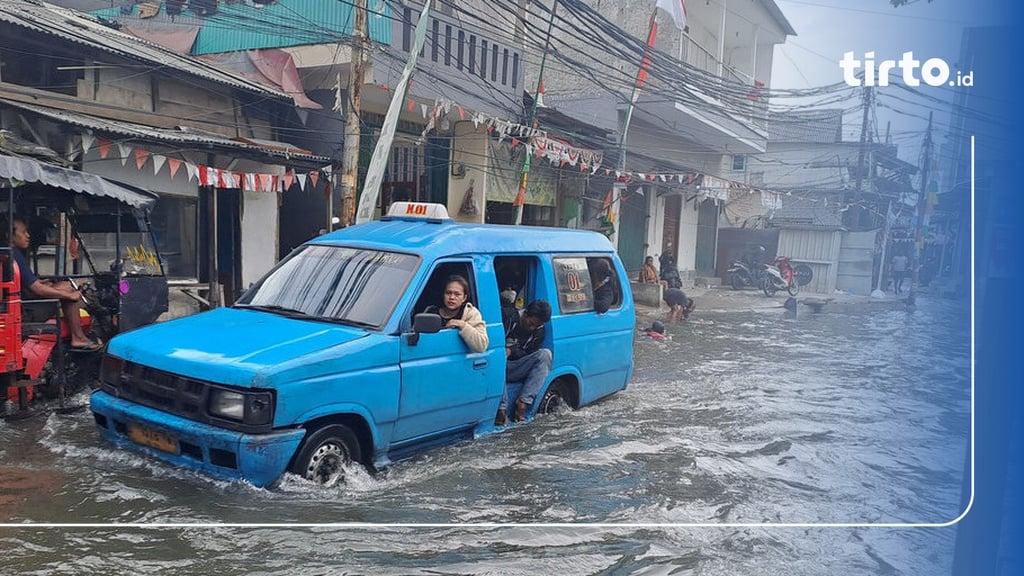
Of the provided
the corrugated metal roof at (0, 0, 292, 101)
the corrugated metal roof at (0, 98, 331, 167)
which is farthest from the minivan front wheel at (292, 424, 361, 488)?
the corrugated metal roof at (0, 0, 292, 101)

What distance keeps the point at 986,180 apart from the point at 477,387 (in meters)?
3.71

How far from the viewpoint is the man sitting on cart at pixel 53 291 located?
628 cm

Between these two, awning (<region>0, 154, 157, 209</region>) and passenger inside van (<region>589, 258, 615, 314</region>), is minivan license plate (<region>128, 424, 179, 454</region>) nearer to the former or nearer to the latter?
awning (<region>0, 154, 157, 209</region>)

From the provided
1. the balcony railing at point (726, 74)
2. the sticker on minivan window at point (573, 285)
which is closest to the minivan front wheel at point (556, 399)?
the sticker on minivan window at point (573, 285)

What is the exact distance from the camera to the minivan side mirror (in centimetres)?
475

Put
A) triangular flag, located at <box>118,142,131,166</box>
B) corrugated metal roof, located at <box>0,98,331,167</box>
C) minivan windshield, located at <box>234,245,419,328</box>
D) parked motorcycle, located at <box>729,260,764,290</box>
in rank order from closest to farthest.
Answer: minivan windshield, located at <box>234,245,419,328</box> → corrugated metal roof, located at <box>0,98,331,167</box> → triangular flag, located at <box>118,142,131,166</box> → parked motorcycle, located at <box>729,260,764,290</box>

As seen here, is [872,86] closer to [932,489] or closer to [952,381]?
[952,381]

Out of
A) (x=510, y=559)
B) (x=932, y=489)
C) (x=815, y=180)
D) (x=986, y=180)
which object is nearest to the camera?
(x=986, y=180)

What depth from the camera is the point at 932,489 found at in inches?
114

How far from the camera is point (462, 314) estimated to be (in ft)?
17.7

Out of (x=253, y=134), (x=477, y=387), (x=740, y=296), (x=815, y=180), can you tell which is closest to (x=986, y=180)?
(x=477, y=387)

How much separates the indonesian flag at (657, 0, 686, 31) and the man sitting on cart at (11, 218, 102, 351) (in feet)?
35.4

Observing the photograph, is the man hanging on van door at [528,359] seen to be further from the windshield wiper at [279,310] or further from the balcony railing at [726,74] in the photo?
the balcony railing at [726,74]

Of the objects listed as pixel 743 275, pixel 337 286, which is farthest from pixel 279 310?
pixel 743 275
